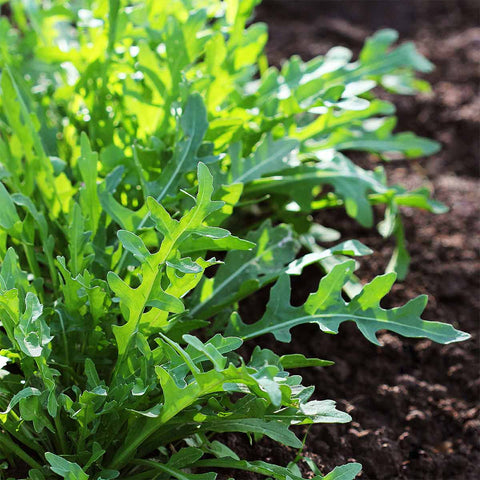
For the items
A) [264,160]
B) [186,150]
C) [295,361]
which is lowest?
[295,361]

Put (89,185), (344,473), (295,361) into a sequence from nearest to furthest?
(344,473) < (295,361) < (89,185)

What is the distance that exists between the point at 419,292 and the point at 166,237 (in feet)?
3.36

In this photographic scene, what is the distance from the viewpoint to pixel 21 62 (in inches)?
88.9

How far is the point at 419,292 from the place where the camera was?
82.7 inches

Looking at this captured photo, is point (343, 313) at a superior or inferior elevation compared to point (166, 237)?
inferior

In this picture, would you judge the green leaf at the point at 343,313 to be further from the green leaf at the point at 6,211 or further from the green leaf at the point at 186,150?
the green leaf at the point at 6,211

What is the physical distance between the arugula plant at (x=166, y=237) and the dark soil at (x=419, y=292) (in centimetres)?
18

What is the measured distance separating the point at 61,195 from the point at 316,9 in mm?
1889

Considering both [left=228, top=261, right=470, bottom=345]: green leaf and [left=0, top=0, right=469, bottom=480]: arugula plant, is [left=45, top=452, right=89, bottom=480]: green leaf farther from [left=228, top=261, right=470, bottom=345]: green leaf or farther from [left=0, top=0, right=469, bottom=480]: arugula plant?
[left=228, top=261, right=470, bottom=345]: green leaf

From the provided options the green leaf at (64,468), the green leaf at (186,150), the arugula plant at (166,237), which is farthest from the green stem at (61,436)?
the green leaf at (186,150)

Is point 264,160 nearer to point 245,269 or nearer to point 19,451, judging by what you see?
point 245,269

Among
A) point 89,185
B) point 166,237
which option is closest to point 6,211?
point 89,185

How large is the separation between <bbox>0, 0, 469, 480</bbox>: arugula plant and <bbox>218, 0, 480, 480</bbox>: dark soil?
18 cm

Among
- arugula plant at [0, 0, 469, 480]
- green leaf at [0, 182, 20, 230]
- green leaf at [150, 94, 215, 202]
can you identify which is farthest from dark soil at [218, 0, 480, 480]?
green leaf at [0, 182, 20, 230]
